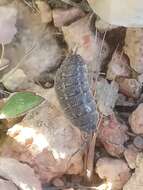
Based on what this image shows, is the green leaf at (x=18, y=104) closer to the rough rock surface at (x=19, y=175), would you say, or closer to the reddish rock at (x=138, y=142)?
the rough rock surface at (x=19, y=175)

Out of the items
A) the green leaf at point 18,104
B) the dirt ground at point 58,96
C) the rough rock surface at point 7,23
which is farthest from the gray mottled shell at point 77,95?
the rough rock surface at point 7,23

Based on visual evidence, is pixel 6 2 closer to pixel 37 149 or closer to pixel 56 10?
pixel 56 10

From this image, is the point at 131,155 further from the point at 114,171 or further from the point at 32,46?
the point at 32,46

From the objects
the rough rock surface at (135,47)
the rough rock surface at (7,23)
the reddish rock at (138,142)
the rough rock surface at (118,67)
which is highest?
the rough rock surface at (7,23)

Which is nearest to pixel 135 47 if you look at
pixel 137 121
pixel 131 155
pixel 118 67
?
pixel 118 67

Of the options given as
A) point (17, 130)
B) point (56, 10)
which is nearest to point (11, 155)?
point (17, 130)

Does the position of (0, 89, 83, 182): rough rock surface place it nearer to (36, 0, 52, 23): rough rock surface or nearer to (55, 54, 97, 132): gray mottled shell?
(55, 54, 97, 132): gray mottled shell

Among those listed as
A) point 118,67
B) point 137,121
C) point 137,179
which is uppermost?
point 118,67
